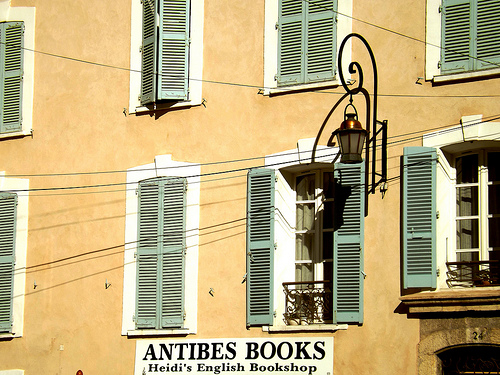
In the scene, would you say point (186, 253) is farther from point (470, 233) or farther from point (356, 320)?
point (470, 233)

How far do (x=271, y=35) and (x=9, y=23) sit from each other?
4267 mm

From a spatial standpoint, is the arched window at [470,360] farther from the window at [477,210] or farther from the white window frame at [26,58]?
the white window frame at [26,58]

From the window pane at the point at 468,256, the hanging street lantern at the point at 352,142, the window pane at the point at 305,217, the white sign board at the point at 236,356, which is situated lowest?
the white sign board at the point at 236,356

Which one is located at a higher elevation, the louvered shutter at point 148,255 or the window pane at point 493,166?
the window pane at point 493,166

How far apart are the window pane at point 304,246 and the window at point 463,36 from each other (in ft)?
8.35

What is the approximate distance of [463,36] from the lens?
12.2m

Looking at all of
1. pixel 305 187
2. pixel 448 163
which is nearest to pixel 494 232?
pixel 448 163

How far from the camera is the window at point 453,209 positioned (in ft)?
38.9

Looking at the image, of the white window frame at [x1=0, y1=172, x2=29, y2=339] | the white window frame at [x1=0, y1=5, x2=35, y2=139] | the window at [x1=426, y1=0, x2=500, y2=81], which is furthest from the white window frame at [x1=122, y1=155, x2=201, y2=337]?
the window at [x1=426, y1=0, x2=500, y2=81]

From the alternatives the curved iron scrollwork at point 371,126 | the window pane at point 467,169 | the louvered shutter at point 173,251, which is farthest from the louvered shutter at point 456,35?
the louvered shutter at point 173,251

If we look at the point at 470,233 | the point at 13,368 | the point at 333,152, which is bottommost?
the point at 13,368

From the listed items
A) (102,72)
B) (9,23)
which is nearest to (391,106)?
(102,72)

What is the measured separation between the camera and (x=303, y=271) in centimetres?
1305

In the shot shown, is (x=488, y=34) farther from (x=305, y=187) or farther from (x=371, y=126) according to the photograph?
(x=305, y=187)
